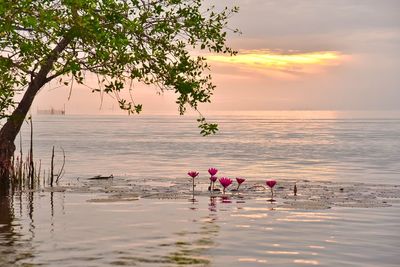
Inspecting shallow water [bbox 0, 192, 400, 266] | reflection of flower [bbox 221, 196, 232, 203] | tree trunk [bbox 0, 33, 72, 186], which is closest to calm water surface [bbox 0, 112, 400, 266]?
shallow water [bbox 0, 192, 400, 266]

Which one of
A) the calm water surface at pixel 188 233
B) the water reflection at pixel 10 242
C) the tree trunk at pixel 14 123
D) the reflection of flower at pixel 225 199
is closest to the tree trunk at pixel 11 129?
the tree trunk at pixel 14 123

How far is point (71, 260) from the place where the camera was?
12.7 metres

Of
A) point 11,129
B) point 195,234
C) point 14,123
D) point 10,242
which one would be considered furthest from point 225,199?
point 10,242

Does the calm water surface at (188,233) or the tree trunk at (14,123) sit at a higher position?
the tree trunk at (14,123)

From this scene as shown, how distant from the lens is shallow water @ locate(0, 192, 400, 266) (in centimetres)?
1303

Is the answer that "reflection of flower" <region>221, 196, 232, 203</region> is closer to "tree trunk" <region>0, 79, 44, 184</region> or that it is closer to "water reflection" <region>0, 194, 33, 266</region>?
"water reflection" <region>0, 194, 33, 266</region>

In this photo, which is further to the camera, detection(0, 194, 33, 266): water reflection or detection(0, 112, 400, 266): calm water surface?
detection(0, 112, 400, 266): calm water surface

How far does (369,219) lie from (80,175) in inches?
810

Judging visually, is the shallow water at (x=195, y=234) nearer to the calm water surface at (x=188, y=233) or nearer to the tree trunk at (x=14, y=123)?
the calm water surface at (x=188, y=233)

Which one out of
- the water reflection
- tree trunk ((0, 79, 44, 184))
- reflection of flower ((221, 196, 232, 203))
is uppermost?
tree trunk ((0, 79, 44, 184))

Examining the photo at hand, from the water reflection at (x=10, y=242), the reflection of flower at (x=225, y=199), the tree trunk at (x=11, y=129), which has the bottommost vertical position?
the water reflection at (x=10, y=242)

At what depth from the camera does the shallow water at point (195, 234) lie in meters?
13.0

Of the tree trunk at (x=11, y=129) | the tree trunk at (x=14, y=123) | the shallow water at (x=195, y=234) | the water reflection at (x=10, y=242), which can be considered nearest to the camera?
the water reflection at (x=10, y=242)

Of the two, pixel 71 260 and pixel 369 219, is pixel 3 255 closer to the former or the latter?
pixel 71 260
